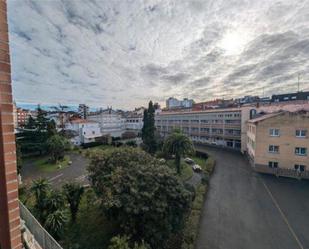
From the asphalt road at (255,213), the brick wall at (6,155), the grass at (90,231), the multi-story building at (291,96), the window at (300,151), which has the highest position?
the multi-story building at (291,96)

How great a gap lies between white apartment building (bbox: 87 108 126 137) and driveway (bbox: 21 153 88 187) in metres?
25.6

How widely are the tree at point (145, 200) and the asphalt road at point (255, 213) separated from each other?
351 centimetres

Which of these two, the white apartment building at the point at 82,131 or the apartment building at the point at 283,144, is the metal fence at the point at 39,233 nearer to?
the apartment building at the point at 283,144

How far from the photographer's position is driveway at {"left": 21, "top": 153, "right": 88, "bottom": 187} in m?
20.9

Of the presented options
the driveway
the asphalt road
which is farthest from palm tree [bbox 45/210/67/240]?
the driveway

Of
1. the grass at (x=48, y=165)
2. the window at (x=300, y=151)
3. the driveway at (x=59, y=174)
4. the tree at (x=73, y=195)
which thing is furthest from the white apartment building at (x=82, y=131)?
the window at (x=300, y=151)

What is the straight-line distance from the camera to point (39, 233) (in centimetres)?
802

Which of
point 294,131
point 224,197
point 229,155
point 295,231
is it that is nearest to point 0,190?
point 295,231

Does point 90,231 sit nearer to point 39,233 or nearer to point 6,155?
point 39,233

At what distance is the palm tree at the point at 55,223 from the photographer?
9039 millimetres

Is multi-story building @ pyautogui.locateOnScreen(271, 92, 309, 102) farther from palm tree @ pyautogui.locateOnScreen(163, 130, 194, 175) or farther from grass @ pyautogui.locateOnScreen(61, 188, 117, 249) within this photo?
grass @ pyautogui.locateOnScreen(61, 188, 117, 249)

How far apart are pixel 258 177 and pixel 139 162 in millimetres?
17348

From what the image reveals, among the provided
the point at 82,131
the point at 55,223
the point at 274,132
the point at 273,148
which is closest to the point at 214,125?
the point at 274,132

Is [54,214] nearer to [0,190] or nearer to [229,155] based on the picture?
[0,190]
